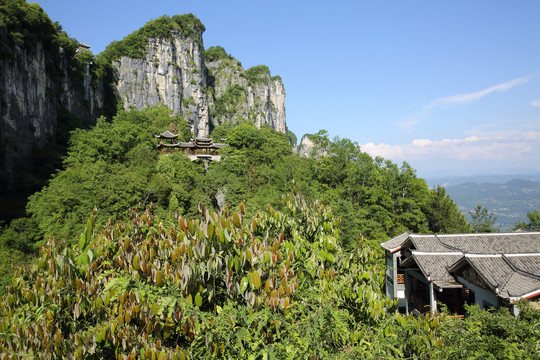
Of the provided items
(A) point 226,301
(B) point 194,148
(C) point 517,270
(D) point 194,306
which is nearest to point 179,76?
(B) point 194,148

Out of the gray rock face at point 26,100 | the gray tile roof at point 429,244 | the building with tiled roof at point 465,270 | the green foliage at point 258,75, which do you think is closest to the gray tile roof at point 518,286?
the building with tiled roof at point 465,270

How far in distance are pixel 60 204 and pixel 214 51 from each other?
85.4m

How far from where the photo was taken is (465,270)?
11.4m

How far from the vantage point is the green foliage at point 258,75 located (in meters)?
99.6

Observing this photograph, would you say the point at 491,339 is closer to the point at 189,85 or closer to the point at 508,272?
the point at 508,272

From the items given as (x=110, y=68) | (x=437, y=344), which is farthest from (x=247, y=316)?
(x=110, y=68)

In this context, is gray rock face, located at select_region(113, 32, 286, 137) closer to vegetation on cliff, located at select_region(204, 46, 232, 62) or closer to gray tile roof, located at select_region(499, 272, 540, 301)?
vegetation on cliff, located at select_region(204, 46, 232, 62)

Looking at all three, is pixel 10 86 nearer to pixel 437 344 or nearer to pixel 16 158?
pixel 16 158

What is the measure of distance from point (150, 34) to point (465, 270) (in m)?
68.2

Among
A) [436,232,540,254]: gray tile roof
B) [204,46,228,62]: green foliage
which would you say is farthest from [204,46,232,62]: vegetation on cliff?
[436,232,540,254]: gray tile roof

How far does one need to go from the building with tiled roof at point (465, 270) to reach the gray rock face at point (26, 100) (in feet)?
101

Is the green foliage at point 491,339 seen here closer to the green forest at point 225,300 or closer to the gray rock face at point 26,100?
the green forest at point 225,300

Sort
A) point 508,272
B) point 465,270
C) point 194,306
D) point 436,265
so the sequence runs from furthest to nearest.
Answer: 1. point 436,265
2. point 465,270
3. point 508,272
4. point 194,306

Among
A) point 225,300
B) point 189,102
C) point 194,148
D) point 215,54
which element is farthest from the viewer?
point 215,54
